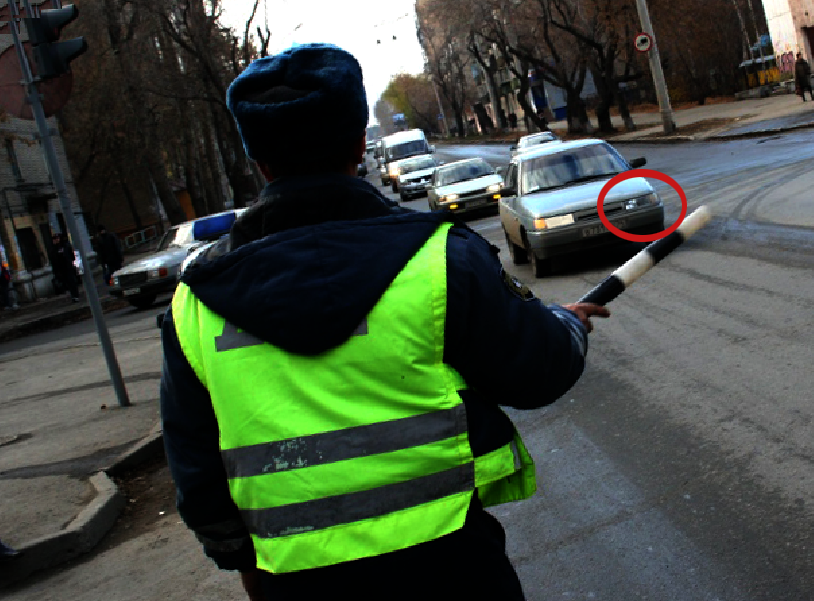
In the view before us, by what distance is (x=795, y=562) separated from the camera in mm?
4184

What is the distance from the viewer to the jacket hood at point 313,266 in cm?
186

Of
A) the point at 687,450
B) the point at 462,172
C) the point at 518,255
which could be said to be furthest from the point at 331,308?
the point at 462,172

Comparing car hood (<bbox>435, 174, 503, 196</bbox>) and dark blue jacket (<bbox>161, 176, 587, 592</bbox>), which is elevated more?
dark blue jacket (<bbox>161, 176, 587, 592</bbox>)

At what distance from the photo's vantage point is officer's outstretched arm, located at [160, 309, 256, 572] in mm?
2059

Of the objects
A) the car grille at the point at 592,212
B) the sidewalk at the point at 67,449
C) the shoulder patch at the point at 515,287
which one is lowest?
the sidewalk at the point at 67,449

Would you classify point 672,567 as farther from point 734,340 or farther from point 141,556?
point 734,340

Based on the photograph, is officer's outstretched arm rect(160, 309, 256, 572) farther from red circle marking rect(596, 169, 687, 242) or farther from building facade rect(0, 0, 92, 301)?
building facade rect(0, 0, 92, 301)

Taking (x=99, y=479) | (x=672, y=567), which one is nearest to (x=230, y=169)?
(x=99, y=479)

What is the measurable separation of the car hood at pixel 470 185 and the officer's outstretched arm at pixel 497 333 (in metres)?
25.0

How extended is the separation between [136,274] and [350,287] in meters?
23.2

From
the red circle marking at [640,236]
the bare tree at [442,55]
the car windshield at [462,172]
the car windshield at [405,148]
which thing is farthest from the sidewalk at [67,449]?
the bare tree at [442,55]

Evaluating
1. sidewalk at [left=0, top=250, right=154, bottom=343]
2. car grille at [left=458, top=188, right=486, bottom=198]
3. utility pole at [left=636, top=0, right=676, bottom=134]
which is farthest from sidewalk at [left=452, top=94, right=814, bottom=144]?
sidewalk at [left=0, top=250, right=154, bottom=343]

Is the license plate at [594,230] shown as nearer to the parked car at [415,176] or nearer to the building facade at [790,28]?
the parked car at [415,176]

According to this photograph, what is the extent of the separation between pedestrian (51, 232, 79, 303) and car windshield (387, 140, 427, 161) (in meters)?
21.5
